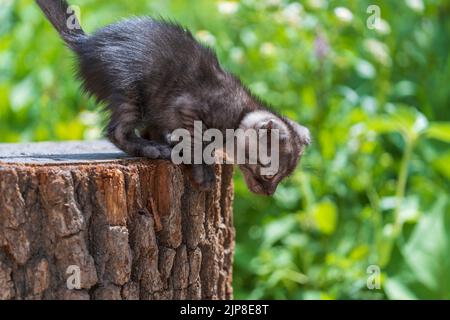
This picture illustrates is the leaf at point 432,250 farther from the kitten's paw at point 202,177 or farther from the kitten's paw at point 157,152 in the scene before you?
the kitten's paw at point 157,152

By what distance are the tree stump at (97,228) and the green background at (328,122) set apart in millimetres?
1499

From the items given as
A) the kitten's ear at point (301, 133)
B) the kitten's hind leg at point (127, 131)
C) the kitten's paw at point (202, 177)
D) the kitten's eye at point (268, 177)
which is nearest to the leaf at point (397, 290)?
the kitten's ear at point (301, 133)

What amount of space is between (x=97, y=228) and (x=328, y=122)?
2.81 metres

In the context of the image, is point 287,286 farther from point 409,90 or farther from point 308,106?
point 409,90

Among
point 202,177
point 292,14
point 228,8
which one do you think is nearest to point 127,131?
point 202,177

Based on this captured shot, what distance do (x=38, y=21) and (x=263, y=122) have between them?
362cm

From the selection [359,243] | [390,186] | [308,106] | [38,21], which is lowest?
[359,243]

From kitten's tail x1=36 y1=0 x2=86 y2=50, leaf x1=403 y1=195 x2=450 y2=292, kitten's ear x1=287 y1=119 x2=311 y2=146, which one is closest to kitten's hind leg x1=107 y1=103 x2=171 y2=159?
kitten's tail x1=36 y1=0 x2=86 y2=50

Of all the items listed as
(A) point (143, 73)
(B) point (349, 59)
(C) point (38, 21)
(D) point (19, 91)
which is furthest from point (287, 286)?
(C) point (38, 21)

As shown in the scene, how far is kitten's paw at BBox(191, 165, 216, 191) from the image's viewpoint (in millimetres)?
3465

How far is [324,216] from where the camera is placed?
17.3 feet

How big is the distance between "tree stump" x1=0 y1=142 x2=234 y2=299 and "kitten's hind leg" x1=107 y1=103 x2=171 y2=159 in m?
0.10
